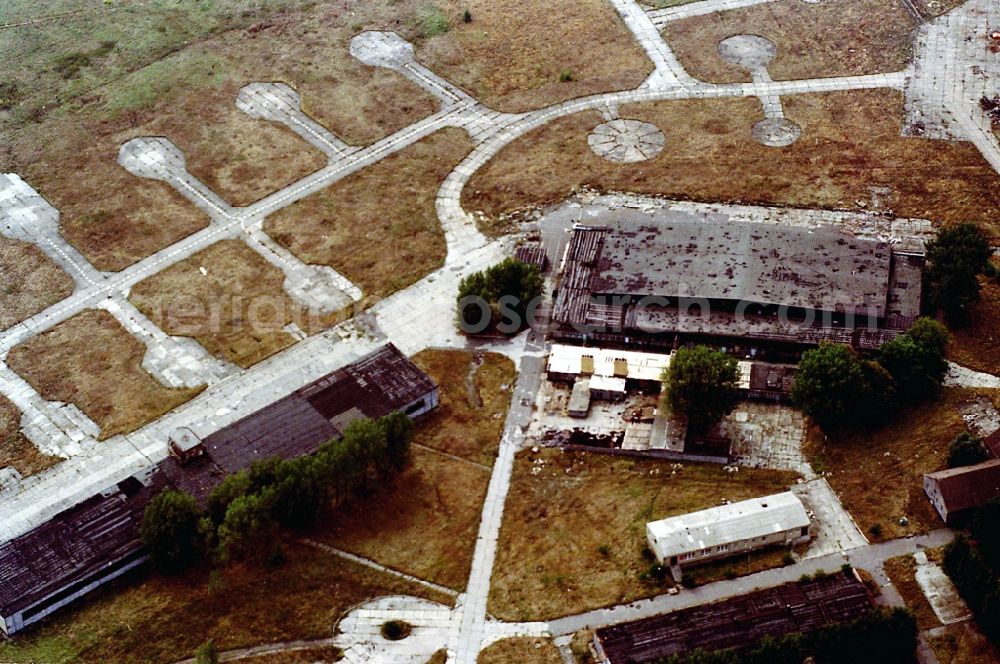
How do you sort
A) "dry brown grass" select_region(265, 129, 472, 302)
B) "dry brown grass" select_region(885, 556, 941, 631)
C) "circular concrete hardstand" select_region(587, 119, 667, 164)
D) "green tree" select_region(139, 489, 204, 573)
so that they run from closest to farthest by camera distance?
"dry brown grass" select_region(885, 556, 941, 631), "green tree" select_region(139, 489, 204, 573), "dry brown grass" select_region(265, 129, 472, 302), "circular concrete hardstand" select_region(587, 119, 667, 164)

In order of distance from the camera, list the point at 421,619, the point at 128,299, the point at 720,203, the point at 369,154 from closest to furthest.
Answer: the point at 421,619
the point at 128,299
the point at 720,203
the point at 369,154

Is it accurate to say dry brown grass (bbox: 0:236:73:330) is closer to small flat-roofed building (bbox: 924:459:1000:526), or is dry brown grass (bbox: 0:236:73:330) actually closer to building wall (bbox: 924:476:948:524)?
building wall (bbox: 924:476:948:524)

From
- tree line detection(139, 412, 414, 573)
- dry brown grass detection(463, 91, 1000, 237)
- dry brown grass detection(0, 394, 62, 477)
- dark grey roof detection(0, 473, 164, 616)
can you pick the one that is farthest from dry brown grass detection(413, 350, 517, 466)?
dry brown grass detection(0, 394, 62, 477)

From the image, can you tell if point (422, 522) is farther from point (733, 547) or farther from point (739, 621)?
point (739, 621)

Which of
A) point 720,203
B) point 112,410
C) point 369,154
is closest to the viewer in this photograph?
point 112,410

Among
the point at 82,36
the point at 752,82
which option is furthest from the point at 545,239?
the point at 82,36

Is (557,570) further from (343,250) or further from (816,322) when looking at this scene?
(343,250)

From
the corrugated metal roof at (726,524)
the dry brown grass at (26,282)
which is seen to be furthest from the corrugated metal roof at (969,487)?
the dry brown grass at (26,282)

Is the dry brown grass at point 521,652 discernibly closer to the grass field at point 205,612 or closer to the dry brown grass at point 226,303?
Answer: the grass field at point 205,612
